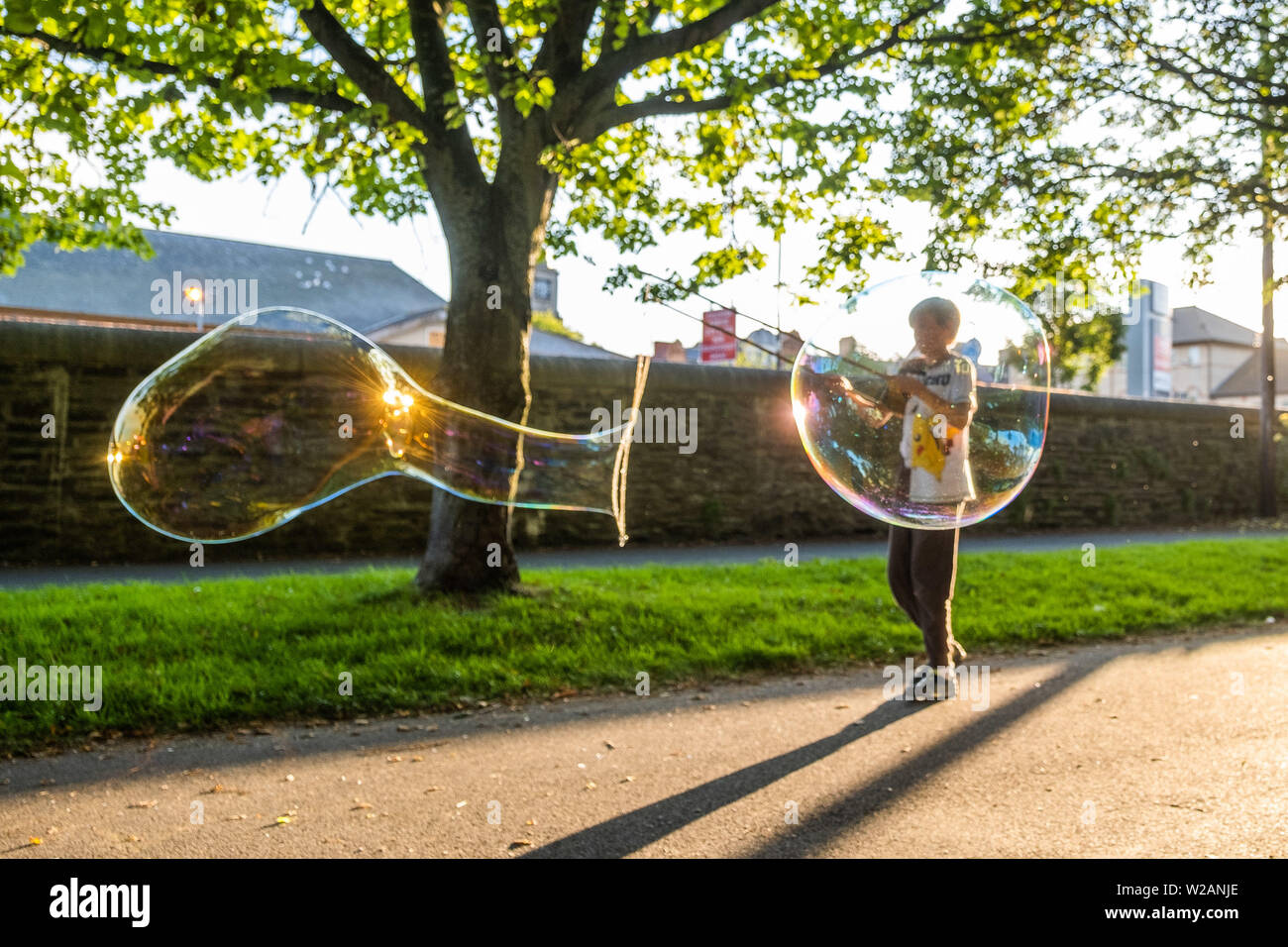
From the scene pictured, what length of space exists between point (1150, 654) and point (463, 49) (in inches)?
305

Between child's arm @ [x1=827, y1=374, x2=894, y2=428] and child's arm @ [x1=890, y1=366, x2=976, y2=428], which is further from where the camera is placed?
child's arm @ [x1=827, y1=374, x2=894, y2=428]

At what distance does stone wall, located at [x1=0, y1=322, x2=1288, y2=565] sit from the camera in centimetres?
1017

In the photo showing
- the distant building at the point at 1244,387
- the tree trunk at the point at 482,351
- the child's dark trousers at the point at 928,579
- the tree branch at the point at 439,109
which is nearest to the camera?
the child's dark trousers at the point at 928,579

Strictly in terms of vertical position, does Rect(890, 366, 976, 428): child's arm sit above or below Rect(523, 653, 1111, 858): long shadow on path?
above

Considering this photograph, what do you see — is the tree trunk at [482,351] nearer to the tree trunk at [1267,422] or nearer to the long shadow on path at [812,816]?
the long shadow on path at [812,816]

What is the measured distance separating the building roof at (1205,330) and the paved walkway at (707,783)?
90.3 m

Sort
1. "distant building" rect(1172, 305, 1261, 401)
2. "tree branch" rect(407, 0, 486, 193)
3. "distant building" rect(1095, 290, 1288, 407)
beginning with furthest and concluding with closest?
1. "distant building" rect(1172, 305, 1261, 401)
2. "distant building" rect(1095, 290, 1288, 407)
3. "tree branch" rect(407, 0, 486, 193)

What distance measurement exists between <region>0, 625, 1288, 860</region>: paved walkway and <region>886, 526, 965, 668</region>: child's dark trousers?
38 centimetres

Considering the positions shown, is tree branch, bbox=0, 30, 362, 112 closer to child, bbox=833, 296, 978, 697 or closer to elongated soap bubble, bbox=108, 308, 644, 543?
elongated soap bubble, bbox=108, 308, 644, 543

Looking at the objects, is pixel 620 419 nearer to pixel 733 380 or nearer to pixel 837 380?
pixel 733 380

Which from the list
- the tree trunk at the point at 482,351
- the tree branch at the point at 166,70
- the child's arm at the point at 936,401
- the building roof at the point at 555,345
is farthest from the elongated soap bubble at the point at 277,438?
the building roof at the point at 555,345

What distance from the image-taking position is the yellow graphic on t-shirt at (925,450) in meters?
4.79

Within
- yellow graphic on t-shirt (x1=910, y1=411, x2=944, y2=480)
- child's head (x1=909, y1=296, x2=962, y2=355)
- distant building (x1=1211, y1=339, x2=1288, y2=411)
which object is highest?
distant building (x1=1211, y1=339, x2=1288, y2=411)

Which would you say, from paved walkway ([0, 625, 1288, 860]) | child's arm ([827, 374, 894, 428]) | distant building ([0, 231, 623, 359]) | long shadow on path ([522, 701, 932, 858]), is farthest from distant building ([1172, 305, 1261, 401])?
long shadow on path ([522, 701, 932, 858])
